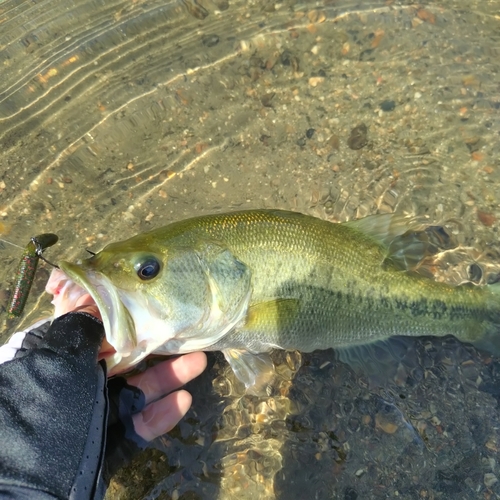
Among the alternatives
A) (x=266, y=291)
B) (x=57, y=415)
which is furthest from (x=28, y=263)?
(x=266, y=291)

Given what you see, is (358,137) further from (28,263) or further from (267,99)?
(28,263)

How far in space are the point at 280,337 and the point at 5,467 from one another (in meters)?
1.57

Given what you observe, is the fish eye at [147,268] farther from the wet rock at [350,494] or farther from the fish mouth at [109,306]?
the wet rock at [350,494]

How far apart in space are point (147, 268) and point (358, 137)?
2.45 meters

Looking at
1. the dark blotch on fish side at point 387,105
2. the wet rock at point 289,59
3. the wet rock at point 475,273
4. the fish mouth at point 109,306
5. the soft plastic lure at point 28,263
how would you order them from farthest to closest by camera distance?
1. the wet rock at point 289,59
2. the dark blotch on fish side at point 387,105
3. the wet rock at point 475,273
4. the soft plastic lure at point 28,263
5. the fish mouth at point 109,306

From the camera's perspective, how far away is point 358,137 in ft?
13.5

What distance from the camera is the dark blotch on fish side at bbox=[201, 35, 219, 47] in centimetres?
462

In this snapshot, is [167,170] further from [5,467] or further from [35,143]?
[5,467]

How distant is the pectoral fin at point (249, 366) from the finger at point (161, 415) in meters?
0.37

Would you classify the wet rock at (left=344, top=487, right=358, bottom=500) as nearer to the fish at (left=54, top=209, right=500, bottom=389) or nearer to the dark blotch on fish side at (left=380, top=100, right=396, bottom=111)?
the fish at (left=54, top=209, right=500, bottom=389)

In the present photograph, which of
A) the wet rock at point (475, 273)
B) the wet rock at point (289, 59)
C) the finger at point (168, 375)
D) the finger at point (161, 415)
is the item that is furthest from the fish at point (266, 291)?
the wet rock at point (289, 59)

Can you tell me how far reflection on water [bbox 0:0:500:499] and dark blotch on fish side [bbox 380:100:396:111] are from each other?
20mm

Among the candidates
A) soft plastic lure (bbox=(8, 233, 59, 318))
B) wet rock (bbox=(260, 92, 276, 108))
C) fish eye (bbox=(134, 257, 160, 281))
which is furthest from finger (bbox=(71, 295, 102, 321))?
wet rock (bbox=(260, 92, 276, 108))

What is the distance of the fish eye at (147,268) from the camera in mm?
2516
